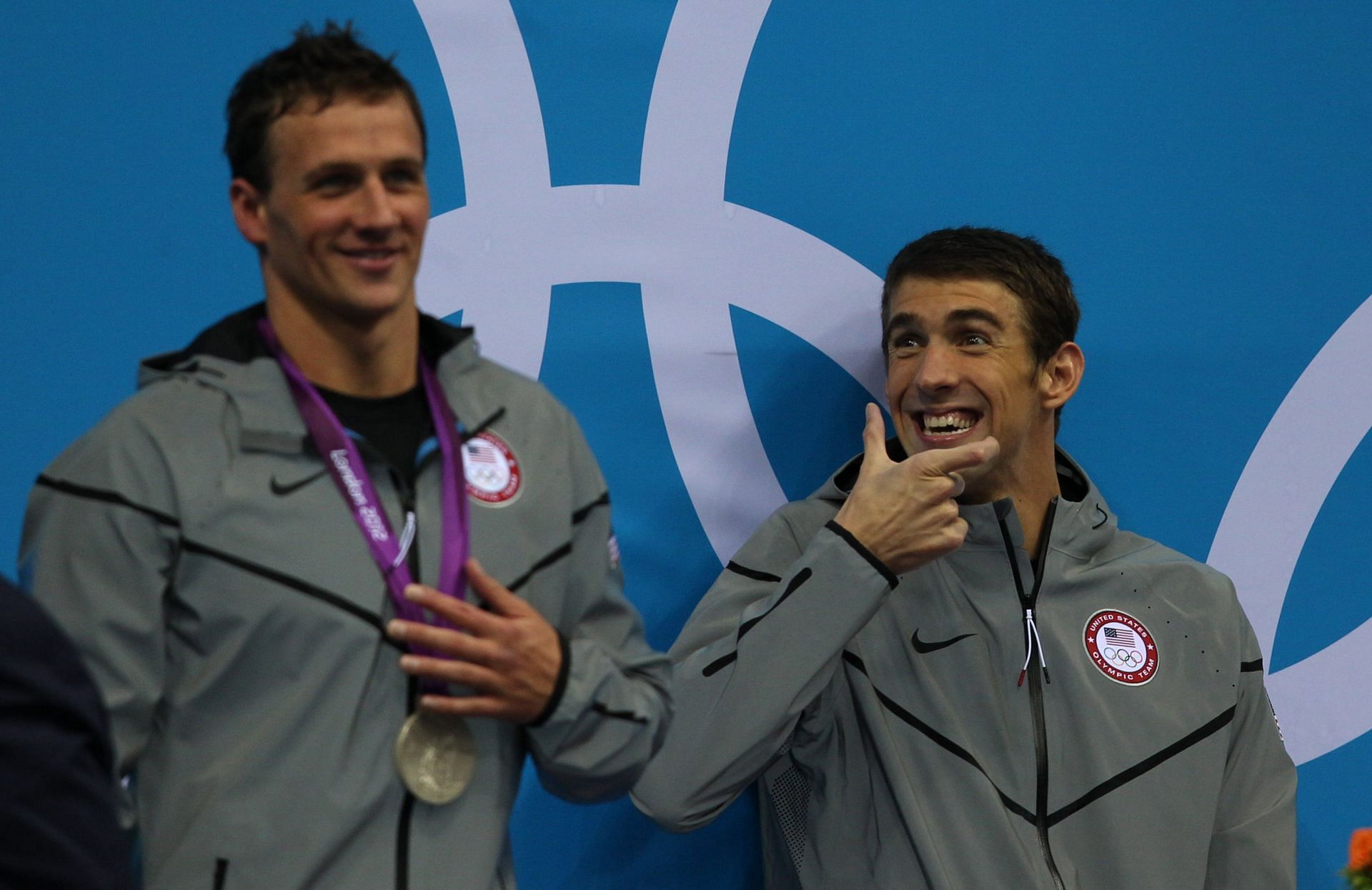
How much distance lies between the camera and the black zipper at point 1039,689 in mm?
2156

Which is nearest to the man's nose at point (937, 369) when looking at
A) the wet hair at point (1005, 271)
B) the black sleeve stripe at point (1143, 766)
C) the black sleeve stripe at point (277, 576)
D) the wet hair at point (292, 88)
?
the wet hair at point (1005, 271)

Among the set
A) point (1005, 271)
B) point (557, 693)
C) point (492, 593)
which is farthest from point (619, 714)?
point (1005, 271)

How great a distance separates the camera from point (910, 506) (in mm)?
2076

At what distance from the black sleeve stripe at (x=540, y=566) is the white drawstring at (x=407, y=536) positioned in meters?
0.11

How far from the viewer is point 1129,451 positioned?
2736 mm

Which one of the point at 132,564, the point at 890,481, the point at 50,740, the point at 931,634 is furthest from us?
the point at 931,634

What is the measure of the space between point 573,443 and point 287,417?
31 cm

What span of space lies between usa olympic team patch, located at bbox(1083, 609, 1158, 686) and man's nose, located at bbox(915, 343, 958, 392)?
401mm

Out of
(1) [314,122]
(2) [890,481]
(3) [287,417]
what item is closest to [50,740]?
(3) [287,417]

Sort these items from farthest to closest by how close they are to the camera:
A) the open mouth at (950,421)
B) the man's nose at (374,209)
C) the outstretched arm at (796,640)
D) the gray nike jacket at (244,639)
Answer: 1. the open mouth at (950,421)
2. the outstretched arm at (796,640)
3. the man's nose at (374,209)
4. the gray nike jacket at (244,639)

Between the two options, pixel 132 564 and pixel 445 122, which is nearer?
pixel 132 564

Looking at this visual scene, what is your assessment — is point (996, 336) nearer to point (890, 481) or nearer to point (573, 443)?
point (890, 481)

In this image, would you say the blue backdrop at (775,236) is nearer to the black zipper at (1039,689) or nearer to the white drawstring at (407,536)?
the black zipper at (1039,689)

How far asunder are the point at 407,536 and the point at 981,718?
1.04m
